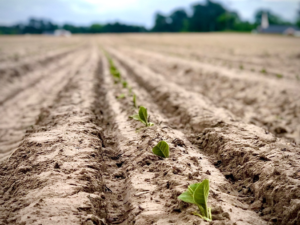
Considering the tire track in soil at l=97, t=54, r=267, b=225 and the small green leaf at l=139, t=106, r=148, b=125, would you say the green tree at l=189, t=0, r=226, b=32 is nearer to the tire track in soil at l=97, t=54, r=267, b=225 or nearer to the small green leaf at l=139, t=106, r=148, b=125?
the small green leaf at l=139, t=106, r=148, b=125

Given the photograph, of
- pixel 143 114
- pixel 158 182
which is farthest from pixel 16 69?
pixel 158 182

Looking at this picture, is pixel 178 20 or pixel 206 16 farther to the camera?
pixel 178 20

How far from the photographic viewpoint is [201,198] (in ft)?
5.57

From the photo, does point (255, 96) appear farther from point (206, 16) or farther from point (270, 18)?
point (270, 18)

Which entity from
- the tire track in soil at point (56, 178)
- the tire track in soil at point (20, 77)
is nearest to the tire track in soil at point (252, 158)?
the tire track in soil at point (56, 178)

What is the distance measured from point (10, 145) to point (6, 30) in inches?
3124

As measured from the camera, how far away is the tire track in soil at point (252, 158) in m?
1.86

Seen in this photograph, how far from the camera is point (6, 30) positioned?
69.6 metres

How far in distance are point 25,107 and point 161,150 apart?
13.5 feet

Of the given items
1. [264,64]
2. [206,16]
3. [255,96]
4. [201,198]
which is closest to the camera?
[201,198]

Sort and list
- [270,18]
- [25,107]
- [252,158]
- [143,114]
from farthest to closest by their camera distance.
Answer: [270,18], [25,107], [143,114], [252,158]

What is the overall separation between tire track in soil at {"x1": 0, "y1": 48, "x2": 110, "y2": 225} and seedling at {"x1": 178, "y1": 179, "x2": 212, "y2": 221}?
658mm

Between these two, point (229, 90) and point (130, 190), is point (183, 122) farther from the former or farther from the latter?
point (229, 90)

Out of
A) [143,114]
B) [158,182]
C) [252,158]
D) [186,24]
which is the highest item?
[186,24]
